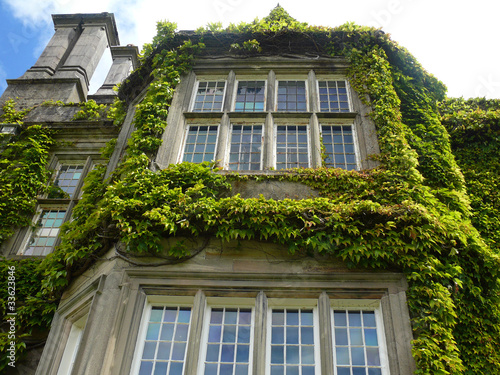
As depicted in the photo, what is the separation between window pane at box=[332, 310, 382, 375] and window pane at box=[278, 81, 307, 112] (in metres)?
4.58

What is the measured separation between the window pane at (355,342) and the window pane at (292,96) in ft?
15.0

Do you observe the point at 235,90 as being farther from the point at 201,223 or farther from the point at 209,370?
the point at 209,370

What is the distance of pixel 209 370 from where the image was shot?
5469 millimetres

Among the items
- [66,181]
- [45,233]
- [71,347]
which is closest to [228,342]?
[71,347]

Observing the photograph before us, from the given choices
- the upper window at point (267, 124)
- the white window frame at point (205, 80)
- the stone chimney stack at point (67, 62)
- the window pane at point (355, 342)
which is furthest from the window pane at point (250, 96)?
the stone chimney stack at point (67, 62)

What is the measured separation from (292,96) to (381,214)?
13.3 feet

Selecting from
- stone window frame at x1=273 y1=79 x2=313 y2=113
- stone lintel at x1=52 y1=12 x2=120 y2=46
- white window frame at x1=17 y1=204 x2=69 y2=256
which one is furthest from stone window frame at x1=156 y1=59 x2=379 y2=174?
stone lintel at x1=52 y1=12 x2=120 y2=46

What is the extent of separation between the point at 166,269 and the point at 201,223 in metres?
0.81

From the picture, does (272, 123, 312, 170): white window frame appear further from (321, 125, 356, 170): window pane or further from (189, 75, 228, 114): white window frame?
(189, 75, 228, 114): white window frame

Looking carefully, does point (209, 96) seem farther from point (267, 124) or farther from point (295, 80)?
point (295, 80)

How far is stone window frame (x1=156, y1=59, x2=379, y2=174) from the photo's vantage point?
26.2 feet

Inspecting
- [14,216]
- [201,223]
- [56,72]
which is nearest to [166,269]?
[201,223]

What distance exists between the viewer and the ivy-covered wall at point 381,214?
576 cm

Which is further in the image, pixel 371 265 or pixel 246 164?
pixel 246 164
